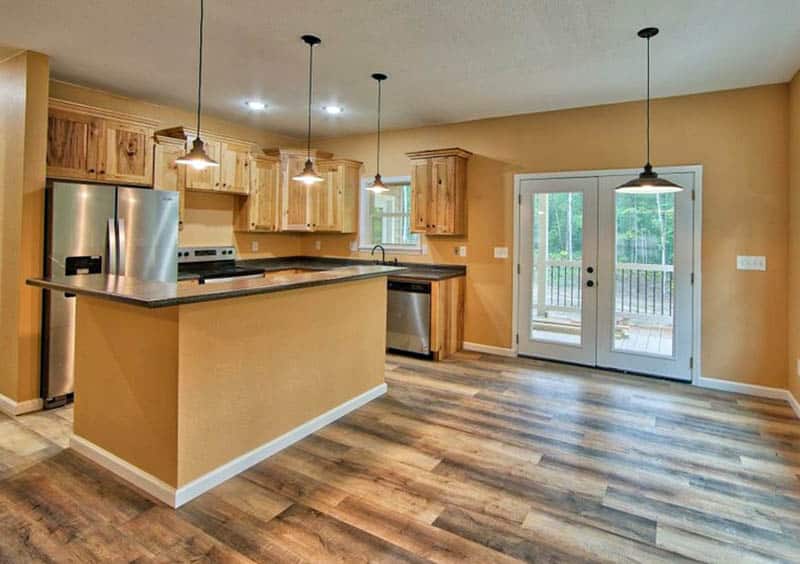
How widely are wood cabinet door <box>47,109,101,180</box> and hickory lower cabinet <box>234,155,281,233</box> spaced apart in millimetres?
1872

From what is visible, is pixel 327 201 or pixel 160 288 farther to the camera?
pixel 327 201

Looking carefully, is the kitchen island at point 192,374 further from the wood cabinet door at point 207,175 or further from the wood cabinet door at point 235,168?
the wood cabinet door at point 235,168

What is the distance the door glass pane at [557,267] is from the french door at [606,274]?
10 millimetres

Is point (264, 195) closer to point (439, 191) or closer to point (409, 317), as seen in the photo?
point (439, 191)

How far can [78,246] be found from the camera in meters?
3.62

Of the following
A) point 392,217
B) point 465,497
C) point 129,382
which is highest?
point 392,217

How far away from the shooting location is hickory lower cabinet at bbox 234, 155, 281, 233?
5.67 m

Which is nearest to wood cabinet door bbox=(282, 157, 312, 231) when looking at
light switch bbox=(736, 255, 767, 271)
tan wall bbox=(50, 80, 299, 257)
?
tan wall bbox=(50, 80, 299, 257)

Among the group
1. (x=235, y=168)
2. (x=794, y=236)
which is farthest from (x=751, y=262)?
(x=235, y=168)

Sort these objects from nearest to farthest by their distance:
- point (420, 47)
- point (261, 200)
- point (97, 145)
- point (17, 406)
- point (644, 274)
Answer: point (420, 47) → point (17, 406) → point (97, 145) → point (644, 274) → point (261, 200)

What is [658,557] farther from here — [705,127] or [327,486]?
[705,127]

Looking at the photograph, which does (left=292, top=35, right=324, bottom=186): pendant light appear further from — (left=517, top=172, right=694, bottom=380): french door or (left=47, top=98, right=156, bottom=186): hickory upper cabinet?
(left=517, top=172, right=694, bottom=380): french door

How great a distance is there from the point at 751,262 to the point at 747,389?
1.14m

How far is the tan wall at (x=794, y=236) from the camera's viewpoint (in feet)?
12.1
